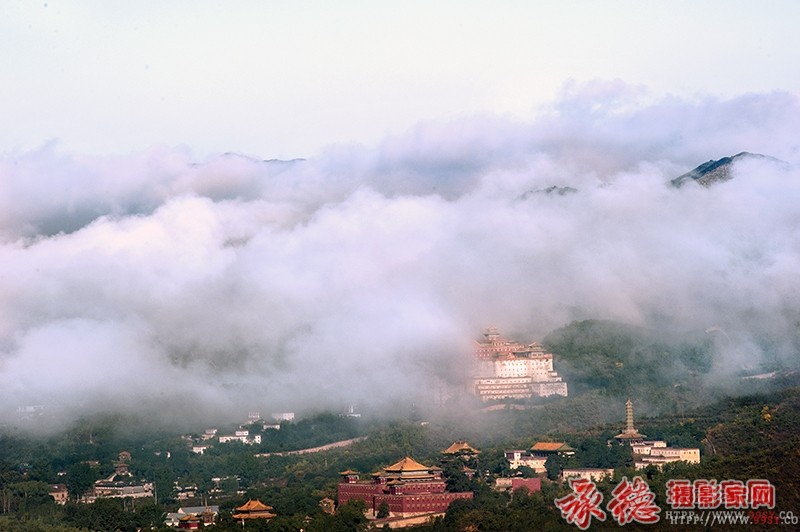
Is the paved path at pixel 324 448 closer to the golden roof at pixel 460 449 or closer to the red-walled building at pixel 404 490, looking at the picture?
the golden roof at pixel 460 449

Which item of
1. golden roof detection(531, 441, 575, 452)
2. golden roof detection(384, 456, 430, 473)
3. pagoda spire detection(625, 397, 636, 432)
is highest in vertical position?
pagoda spire detection(625, 397, 636, 432)

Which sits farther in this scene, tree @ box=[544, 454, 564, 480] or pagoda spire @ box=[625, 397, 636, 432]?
pagoda spire @ box=[625, 397, 636, 432]

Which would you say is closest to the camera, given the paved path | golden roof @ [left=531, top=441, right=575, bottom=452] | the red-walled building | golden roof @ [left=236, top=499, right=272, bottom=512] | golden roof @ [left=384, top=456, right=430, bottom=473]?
the red-walled building

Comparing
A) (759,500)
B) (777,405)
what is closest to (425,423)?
(777,405)

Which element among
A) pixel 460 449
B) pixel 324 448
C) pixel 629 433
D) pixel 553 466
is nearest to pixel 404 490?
pixel 460 449

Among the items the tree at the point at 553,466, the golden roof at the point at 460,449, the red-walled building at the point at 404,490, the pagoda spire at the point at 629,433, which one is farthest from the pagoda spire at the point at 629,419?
the red-walled building at the point at 404,490

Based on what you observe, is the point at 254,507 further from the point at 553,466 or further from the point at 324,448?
the point at 324,448

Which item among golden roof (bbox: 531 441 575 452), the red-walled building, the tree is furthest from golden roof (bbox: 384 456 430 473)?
golden roof (bbox: 531 441 575 452)

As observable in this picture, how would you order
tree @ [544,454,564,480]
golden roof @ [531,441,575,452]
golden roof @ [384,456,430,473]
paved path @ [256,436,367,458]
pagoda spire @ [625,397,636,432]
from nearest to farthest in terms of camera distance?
1. golden roof @ [384,456,430,473]
2. tree @ [544,454,564,480]
3. golden roof @ [531,441,575,452]
4. pagoda spire @ [625,397,636,432]
5. paved path @ [256,436,367,458]

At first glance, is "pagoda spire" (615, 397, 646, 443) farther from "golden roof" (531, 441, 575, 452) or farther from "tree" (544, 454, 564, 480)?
"tree" (544, 454, 564, 480)

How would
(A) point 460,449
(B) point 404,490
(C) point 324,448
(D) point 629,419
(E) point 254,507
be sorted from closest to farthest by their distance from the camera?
(B) point 404,490, (E) point 254,507, (A) point 460,449, (D) point 629,419, (C) point 324,448
